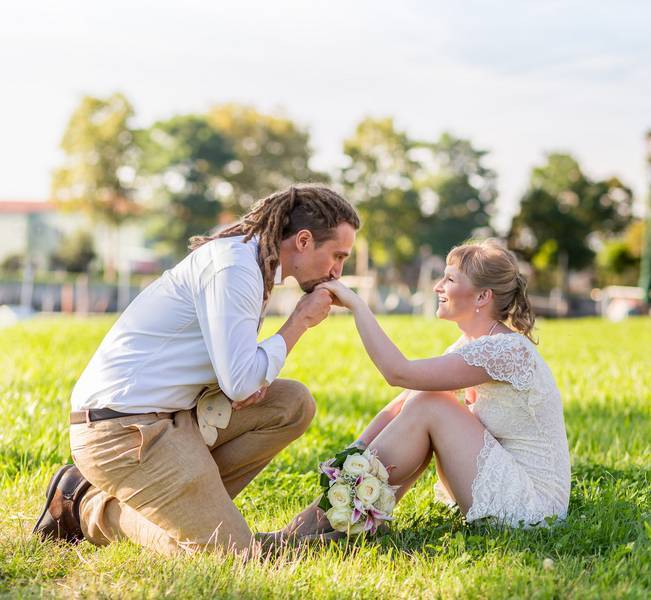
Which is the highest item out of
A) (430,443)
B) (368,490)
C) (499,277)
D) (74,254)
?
(499,277)

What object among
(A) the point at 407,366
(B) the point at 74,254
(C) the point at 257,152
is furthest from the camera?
(B) the point at 74,254

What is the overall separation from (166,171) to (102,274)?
Result: 7.27 meters

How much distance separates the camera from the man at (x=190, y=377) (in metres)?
3.27

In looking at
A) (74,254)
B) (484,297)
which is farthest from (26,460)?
(74,254)

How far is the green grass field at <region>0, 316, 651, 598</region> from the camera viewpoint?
2836 mm

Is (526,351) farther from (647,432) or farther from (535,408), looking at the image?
(647,432)

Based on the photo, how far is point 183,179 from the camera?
48344mm

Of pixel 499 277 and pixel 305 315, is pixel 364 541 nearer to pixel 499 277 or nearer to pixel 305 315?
pixel 305 315

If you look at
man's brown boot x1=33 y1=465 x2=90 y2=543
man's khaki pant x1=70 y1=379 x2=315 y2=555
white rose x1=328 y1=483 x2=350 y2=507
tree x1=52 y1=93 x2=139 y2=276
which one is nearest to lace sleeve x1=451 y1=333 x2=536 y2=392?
white rose x1=328 y1=483 x2=350 y2=507

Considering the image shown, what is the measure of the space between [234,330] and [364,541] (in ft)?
3.12

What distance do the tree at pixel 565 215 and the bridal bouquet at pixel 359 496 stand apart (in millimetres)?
45001

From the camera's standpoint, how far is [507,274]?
3.71 m

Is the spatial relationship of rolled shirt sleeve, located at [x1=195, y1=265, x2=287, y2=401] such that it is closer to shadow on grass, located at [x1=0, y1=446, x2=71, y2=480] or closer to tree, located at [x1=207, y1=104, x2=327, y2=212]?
shadow on grass, located at [x1=0, y1=446, x2=71, y2=480]

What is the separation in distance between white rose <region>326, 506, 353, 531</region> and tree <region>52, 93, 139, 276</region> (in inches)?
1610
